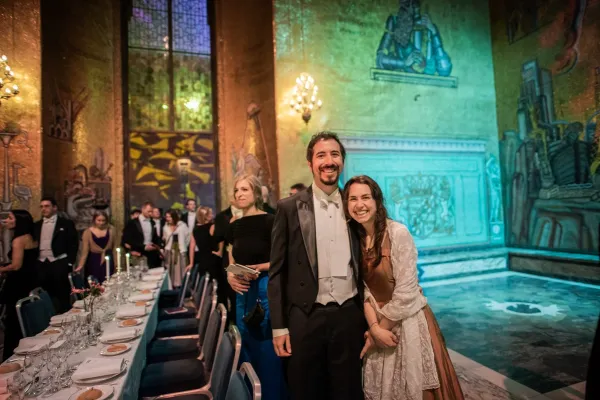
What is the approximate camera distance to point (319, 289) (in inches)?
70.6

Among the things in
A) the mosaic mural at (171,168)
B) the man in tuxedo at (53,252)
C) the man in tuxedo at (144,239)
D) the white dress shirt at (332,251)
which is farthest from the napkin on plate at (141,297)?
the mosaic mural at (171,168)

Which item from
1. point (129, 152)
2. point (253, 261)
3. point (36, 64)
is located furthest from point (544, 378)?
point (129, 152)

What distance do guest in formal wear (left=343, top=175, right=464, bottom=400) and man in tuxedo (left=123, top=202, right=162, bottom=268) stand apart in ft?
17.8

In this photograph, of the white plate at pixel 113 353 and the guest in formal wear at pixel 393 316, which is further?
the white plate at pixel 113 353

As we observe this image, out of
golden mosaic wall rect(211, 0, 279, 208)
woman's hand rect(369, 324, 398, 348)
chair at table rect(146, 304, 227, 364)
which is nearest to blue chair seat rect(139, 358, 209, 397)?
chair at table rect(146, 304, 227, 364)

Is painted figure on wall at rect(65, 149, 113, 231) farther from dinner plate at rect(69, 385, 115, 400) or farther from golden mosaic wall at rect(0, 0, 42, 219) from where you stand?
dinner plate at rect(69, 385, 115, 400)

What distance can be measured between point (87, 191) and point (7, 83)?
300 centimetres

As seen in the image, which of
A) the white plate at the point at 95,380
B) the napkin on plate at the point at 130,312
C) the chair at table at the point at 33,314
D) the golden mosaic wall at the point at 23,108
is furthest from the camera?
the golden mosaic wall at the point at 23,108

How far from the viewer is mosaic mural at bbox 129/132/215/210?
9016mm

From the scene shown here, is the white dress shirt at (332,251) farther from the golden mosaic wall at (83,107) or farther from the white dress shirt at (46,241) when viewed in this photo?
the golden mosaic wall at (83,107)

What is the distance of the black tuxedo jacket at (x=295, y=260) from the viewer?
1.76m

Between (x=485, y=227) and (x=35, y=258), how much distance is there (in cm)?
900

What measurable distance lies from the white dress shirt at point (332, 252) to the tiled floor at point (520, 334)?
72.0 inches

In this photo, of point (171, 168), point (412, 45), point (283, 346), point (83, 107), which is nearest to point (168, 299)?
point (283, 346)
